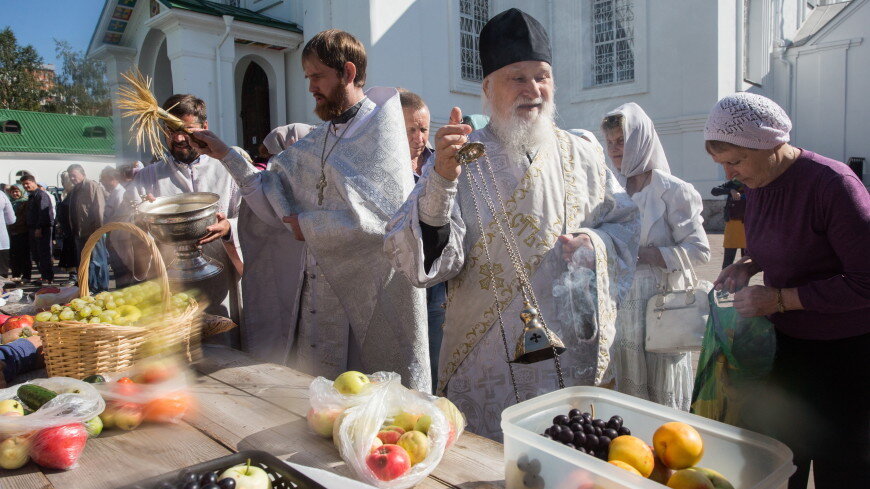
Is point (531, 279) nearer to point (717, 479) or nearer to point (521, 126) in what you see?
point (521, 126)

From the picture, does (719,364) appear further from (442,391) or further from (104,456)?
(104,456)

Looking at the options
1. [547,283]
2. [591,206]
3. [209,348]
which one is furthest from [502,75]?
[209,348]

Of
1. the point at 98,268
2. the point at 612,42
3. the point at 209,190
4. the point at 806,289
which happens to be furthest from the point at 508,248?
the point at 612,42

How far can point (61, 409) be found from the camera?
1.56 metres

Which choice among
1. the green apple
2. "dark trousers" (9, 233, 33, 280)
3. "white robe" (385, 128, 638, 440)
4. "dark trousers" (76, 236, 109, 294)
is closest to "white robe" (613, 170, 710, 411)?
"white robe" (385, 128, 638, 440)

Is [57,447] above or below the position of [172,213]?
below

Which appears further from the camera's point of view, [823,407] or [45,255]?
[45,255]

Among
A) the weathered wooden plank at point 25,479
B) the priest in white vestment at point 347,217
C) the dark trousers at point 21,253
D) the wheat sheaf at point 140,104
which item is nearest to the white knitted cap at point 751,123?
the priest in white vestment at point 347,217

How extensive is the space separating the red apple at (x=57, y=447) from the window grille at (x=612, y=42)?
43.1 ft

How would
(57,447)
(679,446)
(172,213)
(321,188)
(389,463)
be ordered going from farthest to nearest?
(321,188), (172,213), (57,447), (389,463), (679,446)

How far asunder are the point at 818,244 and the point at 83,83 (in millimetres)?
3481

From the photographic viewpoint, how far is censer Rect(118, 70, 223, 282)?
241 centimetres

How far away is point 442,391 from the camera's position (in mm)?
2359

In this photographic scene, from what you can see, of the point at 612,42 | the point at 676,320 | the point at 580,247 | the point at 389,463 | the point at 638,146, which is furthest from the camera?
the point at 612,42
